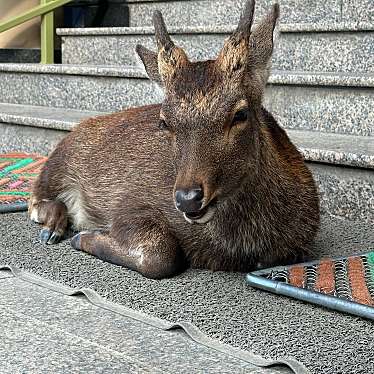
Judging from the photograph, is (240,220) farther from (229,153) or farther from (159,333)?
(159,333)

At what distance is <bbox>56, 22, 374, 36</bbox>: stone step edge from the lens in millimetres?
5375

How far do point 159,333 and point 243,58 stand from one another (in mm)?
1034

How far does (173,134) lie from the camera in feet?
10.7

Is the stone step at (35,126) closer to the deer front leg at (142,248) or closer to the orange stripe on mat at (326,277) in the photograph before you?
the deer front leg at (142,248)

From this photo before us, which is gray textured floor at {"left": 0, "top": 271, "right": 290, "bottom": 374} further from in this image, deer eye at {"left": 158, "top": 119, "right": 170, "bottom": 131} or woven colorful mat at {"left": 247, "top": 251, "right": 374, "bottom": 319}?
deer eye at {"left": 158, "top": 119, "right": 170, "bottom": 131}

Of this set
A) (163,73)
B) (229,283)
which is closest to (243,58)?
(163,73)

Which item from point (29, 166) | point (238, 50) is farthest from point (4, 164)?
point (238, 50)

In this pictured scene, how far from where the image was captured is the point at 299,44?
225 inches

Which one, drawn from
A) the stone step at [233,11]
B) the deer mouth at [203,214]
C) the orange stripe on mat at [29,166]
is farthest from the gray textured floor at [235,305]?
the stone step at [233,11]

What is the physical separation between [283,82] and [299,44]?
64 cm

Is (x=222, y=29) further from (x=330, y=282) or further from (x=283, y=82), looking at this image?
(x=330, y=282)

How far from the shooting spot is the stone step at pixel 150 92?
16.1ft

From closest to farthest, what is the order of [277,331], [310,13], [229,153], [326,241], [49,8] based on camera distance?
[277,331] → [229,153] → [326,241] → [310,13] → [49,8]

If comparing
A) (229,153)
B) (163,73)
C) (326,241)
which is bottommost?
(326,241)
